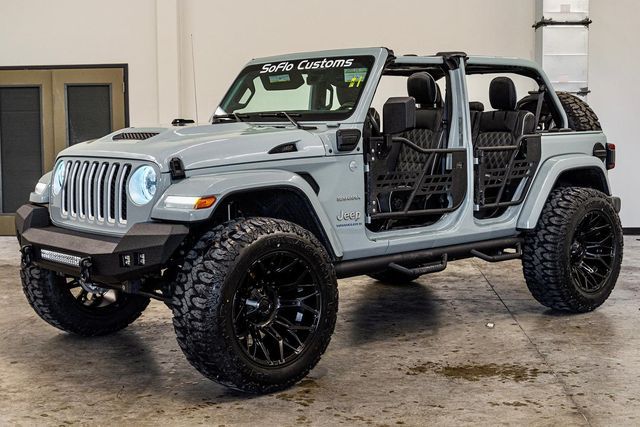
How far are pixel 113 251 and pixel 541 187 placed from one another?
9.16 ft

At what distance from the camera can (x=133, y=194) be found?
3895 mm

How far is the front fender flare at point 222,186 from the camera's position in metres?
3.67

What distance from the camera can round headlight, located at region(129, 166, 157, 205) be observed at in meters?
3.86

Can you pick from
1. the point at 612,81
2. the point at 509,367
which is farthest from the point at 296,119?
the point at 612,81

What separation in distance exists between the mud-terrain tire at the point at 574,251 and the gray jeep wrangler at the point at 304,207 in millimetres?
11

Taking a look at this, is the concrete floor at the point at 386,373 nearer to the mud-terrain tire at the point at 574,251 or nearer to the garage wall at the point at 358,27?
the mud-terrain tire at the point at 574,251

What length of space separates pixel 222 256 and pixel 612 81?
22.9 feet

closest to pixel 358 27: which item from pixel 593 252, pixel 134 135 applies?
pixel 593 252

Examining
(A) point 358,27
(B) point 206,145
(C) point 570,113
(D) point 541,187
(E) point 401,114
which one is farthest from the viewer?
(A) point 358,27

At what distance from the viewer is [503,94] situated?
17.9ft

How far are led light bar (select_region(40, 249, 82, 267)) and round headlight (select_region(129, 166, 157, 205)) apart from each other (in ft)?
1.24

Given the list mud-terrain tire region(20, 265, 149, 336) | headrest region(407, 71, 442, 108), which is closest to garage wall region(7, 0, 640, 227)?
headrest region(407, 71, 442, 108)

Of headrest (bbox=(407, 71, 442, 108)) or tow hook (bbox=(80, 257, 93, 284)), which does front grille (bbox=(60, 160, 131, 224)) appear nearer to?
tow hook (bbox=(80, 257, 93, 284))

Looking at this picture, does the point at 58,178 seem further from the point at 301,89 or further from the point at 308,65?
the point at 308,65
